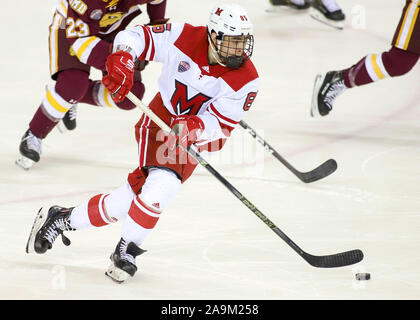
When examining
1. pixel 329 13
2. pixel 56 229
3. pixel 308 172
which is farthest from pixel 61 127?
pixel 329 13

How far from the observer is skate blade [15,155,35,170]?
13.5ft

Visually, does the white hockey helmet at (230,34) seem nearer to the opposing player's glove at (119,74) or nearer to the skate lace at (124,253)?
the opposing player's glove at (119,74)

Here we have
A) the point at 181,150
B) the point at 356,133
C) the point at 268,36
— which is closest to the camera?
the point at 181,150

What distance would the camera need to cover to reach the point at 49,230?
124 inches

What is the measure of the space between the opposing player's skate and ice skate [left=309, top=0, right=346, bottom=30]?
3507 mm

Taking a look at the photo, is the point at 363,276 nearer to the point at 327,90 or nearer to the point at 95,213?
the point at 95,213

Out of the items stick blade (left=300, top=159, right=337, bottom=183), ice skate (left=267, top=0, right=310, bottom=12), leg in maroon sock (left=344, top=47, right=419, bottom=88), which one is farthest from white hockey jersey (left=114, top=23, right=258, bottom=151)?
ice skate (left=267, top=0, right=310, bottom=12)

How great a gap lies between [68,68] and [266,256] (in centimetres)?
134

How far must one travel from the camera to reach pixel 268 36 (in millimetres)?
6121

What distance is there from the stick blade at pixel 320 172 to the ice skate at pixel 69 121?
1.20 metres

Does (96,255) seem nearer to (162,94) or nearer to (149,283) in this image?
(149,283)

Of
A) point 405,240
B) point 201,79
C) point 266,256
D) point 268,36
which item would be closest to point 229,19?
point 201,79

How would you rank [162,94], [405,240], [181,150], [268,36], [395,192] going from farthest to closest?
[268,36] → [395,192] → [405,240] → [162,94] → [181,150]

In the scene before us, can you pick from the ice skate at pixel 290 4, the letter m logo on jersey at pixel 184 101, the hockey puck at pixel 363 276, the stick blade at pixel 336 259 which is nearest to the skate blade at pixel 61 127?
the letter m logo on jersey at pixel 184 101
